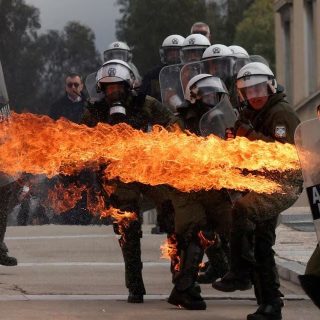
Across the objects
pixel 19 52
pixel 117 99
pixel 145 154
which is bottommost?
pixel 145 154

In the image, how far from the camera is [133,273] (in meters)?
10.9

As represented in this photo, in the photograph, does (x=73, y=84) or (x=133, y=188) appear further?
(x=73, y=84)

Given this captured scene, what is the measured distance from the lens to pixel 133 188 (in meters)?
10.8

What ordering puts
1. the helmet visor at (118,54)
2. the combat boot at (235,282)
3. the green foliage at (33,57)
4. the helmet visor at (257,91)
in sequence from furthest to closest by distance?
the green foliage at (33,57), the helmet visor at (118,54), the combat boot at (235,282), the helmet visor at (257,91)

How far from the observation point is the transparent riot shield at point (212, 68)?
43.4 feet

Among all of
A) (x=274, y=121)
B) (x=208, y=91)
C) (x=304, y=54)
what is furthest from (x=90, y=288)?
(x=304, y=54)

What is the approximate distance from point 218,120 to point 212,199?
0.59m

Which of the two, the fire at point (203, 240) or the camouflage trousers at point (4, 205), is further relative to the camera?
the camouflage trousers at point (4, 205)

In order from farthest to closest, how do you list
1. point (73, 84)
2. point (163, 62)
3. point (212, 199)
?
1. point (73, 84)
2. point (163, 62)
3. point (212, 199)

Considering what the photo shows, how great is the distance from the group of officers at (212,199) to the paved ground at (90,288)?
28 centimetres

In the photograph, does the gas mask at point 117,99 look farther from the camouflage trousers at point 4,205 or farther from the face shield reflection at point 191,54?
the face shield reflection at point 191,54

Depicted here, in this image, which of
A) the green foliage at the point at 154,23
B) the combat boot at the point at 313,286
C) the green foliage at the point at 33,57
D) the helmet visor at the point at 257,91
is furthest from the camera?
the green foliage at the point at 154,23

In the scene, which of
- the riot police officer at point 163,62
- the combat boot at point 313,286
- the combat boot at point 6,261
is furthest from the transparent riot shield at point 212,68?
the combat boot at point 313,286

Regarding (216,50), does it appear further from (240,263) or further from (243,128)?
(240,263)
